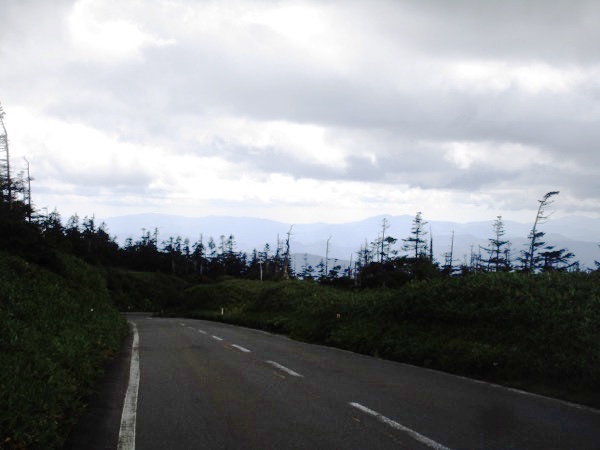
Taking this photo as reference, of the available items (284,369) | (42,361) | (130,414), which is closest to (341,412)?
(130,414)

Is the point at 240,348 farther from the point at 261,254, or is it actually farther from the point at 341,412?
the point at 261,254

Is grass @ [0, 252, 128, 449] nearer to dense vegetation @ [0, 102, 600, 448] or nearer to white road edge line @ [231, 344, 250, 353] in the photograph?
dense vegetation @ [0, 102, 600, 448]

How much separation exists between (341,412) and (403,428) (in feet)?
3.72

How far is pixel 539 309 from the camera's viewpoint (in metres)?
12.3

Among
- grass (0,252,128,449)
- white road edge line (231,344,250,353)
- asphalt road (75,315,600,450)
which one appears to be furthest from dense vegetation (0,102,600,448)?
white road edge line (231,344,250,353)

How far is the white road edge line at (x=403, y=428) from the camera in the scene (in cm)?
552

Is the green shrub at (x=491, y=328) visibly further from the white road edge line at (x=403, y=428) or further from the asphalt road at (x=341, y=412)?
the white road edge line at (x=403, y=428)

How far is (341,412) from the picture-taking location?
23.2ft

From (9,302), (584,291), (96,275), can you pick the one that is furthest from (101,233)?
(584,291)

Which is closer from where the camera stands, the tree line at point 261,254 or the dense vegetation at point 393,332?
the dense vegetation at point 393,332

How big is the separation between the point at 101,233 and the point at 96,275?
284 feet

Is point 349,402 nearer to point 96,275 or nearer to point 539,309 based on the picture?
point 539,309

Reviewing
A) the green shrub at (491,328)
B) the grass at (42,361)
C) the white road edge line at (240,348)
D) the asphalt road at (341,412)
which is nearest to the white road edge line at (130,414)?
the asphalt road at (341,412)

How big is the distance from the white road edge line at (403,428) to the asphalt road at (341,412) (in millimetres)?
13
